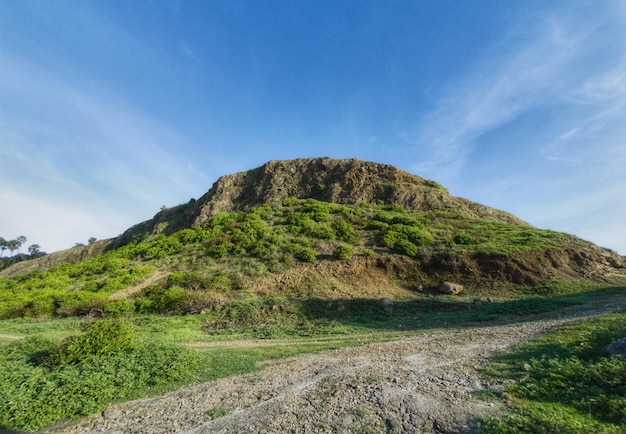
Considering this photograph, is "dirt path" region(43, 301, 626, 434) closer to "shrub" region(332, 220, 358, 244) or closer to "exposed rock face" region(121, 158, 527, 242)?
"shrub" region(332, 220, 358, 244)

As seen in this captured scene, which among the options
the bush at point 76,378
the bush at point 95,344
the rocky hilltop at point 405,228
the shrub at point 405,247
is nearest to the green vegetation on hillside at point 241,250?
the shrub at point 405,247

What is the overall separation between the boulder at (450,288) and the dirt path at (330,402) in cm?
1323

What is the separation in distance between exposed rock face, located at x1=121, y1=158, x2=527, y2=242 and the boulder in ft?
56.6

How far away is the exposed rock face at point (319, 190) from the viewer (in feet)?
130

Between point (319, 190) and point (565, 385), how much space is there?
38599 millimetres

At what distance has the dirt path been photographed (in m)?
5.57

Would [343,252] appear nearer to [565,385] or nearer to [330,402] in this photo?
[330,402]

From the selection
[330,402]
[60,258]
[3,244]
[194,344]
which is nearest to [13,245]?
[3,244]

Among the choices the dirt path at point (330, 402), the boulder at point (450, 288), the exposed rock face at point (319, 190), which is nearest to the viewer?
the dirt path at point (330, 402)

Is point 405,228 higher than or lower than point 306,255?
higher

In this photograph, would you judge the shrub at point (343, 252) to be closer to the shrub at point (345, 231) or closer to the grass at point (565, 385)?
the shrub at point (345, 231)

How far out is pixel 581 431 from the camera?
4.29m

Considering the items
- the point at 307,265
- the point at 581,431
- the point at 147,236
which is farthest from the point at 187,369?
the point at 147,236

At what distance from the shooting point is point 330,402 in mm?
6371
